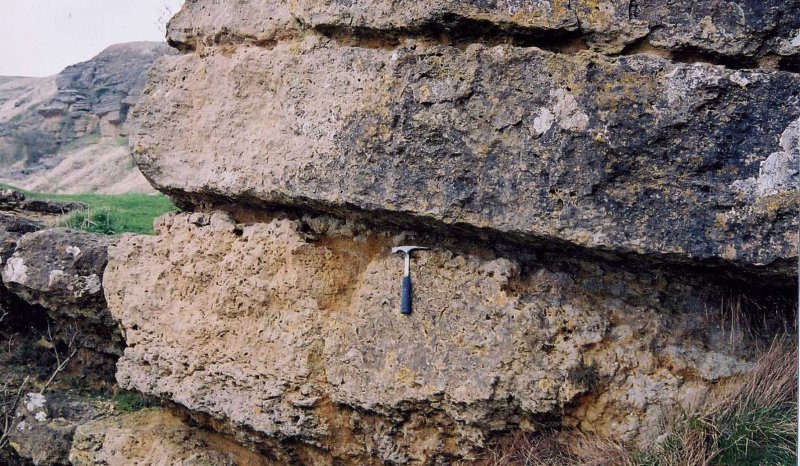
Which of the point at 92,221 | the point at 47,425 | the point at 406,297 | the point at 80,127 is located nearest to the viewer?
the point at 406,297

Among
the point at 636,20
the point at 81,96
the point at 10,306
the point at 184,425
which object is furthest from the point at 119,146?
the point at 636,20

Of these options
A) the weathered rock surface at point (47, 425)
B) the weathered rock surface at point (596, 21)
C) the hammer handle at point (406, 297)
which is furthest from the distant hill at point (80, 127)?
the hammer handle at point (406, 297)

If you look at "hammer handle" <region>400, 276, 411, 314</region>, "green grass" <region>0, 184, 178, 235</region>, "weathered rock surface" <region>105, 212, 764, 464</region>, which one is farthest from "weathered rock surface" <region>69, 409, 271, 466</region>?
"green grass" <region>0, 184, 178, 235</region>

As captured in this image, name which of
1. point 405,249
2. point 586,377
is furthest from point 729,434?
point 405,249

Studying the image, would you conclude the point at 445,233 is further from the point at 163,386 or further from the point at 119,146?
the point at 119,146

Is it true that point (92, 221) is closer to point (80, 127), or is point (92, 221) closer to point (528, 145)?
point (528, 145)

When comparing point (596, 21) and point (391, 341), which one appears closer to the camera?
point (596, 21)

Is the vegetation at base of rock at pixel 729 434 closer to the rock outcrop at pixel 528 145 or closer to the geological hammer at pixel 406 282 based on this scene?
the rock outcrop at pixel 528 145

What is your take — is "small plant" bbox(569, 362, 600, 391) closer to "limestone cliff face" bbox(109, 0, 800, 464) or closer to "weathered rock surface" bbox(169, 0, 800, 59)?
"limestone cliff face" bbox(109, 0, 800, 464)
